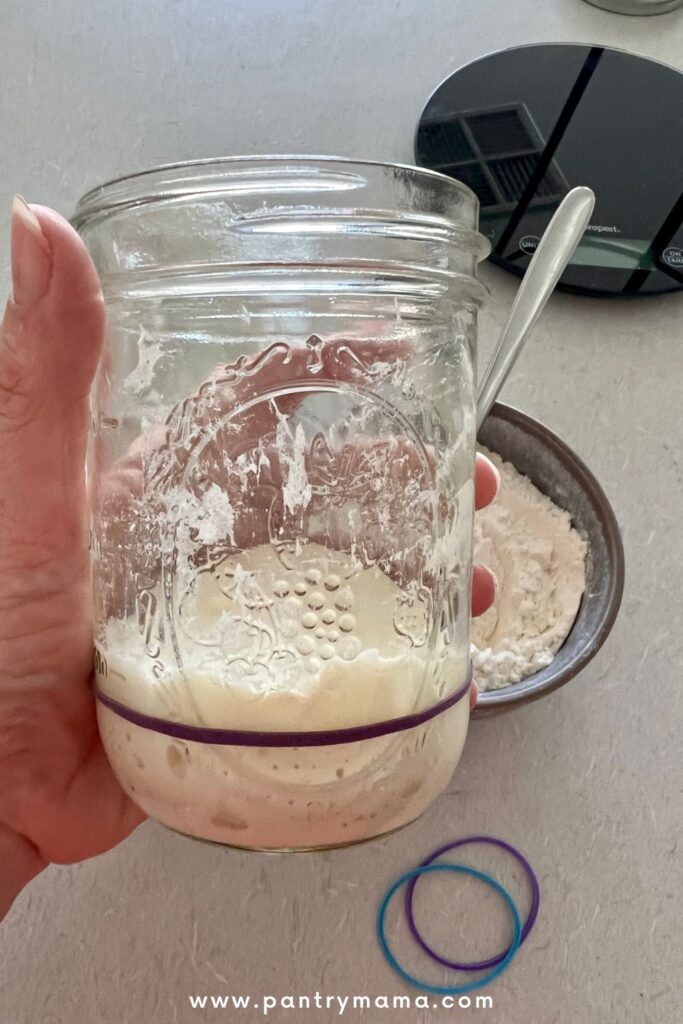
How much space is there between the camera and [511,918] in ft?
2.01

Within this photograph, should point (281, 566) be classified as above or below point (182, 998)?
above

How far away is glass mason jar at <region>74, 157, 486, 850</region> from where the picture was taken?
A: 0.34 meters

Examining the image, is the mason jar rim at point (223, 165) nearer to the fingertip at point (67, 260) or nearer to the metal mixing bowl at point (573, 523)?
the fingertip at point (67, 260)

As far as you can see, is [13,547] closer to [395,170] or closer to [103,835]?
[103,835]

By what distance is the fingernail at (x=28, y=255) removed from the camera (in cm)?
34

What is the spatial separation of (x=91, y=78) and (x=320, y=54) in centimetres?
22

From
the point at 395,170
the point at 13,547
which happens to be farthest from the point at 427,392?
the point at 13,547

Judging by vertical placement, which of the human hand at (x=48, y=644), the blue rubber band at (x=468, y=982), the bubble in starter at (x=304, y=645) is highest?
the bubble in starter at (x=304, y=645)

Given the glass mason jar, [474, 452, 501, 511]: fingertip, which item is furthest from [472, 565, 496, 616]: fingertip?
the glass mason jar

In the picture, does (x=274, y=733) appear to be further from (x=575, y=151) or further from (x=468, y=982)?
(x=575, y=151)

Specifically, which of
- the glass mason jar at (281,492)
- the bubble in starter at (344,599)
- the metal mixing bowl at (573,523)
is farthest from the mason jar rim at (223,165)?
the metal mixing bowl at (573,523)

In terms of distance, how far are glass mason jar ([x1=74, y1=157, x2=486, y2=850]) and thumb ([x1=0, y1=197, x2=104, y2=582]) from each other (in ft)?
0.06

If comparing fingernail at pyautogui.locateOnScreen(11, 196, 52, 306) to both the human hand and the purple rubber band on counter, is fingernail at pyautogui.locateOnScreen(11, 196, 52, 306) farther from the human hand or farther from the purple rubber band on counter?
the purple rubber band on counter

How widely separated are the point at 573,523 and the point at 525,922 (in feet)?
1.02
